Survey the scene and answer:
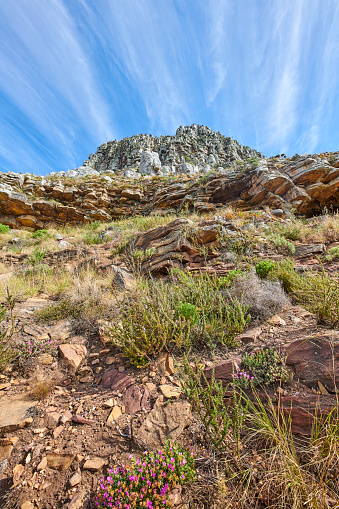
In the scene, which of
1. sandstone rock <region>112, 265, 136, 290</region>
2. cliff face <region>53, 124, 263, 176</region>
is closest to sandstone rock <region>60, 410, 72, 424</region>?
sandstone rock <region>112, 265, 136, 290</region>

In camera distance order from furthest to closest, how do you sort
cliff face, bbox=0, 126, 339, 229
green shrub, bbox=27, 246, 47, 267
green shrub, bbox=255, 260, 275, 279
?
cliff face, bbox=0, 126, 339, 229 < green shrub, bbox=27, 246, 47, 267 < green shrub, bbox=255, 260, 275, 279

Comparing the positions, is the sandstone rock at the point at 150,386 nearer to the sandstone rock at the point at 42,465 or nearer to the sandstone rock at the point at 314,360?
the sandstone rock at the point at 42,465

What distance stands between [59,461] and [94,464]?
30 centimetres

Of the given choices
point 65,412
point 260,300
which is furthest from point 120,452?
point 260,300

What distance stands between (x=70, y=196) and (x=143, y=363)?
48.6 ft

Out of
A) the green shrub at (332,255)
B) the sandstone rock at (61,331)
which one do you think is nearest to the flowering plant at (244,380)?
the sandstone rock at (61,331)

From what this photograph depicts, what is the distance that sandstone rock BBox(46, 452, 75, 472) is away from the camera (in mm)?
1522

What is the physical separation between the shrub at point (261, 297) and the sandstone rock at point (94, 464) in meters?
Result: 2.22

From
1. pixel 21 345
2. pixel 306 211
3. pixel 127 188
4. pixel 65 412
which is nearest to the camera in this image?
pixel 65 412

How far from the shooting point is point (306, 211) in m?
9.82

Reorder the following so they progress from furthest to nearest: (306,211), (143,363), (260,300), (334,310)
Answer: (306,211) < (260,300) < (143,363) < (334,310)

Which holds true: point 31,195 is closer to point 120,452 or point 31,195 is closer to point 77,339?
point 77,339

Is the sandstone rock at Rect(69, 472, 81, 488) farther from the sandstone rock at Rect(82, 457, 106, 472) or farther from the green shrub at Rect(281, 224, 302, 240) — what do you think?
the green shrub at Rect(281, 224, 302, 240)

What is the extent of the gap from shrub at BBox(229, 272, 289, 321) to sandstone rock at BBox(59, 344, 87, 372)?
248 centimetres
